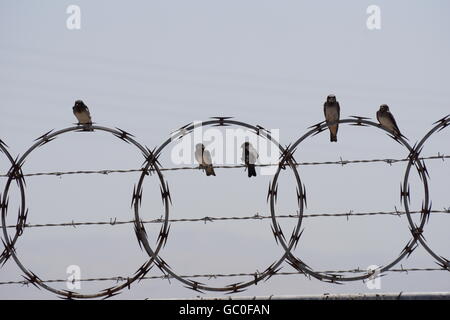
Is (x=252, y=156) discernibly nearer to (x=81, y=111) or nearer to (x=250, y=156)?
(x=250, y=156)

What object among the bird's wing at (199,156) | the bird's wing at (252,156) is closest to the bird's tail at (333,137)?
the bird's wing at (252,156)

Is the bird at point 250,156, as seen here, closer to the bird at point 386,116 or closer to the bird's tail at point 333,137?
the bird's tail at point 333,137

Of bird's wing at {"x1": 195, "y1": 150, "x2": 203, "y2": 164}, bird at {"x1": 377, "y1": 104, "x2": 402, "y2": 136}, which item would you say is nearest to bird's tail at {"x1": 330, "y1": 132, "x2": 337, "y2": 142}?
bird at {"x1": 377, "y1": 104, "x2": 402, "y2": 136}

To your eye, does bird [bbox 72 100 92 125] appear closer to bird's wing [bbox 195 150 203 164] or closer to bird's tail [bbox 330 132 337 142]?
bird's wing [bbox 195 150 203 164]

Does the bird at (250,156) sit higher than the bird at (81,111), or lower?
lower

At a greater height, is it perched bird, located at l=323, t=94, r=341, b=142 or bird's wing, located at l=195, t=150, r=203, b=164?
perched bird, located at l=323, t=94, r=341, b=142

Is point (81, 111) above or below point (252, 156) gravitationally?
above

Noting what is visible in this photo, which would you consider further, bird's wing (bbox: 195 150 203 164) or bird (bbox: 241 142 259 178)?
bird's wing (bbox: 195 150 203 164)

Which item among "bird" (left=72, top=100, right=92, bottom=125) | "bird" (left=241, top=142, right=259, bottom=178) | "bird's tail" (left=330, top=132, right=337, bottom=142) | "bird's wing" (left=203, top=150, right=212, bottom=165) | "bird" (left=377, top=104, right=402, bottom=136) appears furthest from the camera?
"bird" (left=72, top=100, right=92, bottom=125)

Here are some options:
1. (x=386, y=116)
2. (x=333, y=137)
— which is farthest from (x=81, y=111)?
(x=386, y=116)

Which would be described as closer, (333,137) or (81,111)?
(333,137)
